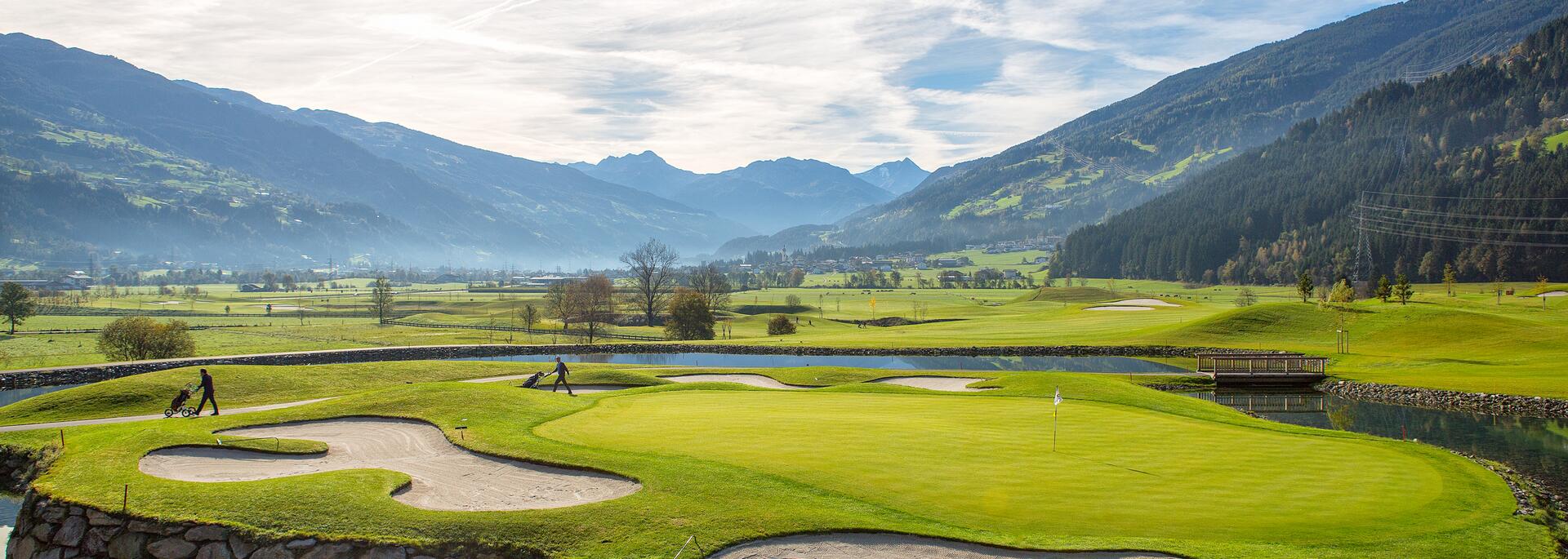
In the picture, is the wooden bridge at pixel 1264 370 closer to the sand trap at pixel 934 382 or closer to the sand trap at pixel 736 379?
the sand trap at pixel 934 382

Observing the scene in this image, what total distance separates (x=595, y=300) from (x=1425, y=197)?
139999mm

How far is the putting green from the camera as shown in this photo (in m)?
16.2

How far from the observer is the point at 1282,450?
22438 mm

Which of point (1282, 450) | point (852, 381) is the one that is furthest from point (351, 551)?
point (852, 381)

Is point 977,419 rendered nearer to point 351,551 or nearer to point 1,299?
point 351,551

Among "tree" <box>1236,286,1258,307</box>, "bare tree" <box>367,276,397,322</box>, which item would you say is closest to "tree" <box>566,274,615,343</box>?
"bare tree" <box>367,276,397,322</box>

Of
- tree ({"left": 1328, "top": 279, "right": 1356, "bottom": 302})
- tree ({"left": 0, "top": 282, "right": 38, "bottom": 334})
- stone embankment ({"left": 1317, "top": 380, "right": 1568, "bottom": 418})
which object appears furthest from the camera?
tree ({"left": 0, "top": 282, "right": 38, "bottom": 334})

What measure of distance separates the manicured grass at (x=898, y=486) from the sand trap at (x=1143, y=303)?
294ft

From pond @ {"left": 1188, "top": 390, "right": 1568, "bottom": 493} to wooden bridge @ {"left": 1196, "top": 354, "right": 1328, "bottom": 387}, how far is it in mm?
1082

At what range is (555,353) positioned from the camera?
7000 centimetres

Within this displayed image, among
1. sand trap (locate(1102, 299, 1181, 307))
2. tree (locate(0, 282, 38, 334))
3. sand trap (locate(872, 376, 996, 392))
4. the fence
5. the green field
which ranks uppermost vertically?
tree (locate(0, 282, 38, 334))

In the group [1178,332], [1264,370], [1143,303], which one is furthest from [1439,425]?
[1143,303]

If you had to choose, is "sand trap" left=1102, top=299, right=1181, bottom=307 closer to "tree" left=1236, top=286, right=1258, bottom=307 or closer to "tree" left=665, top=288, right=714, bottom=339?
"tree" left=1236, top=286, right=1258, bottom=307

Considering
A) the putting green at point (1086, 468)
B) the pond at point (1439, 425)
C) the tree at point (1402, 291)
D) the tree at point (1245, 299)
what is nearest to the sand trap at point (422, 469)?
the putting green at point (1086, 468)
